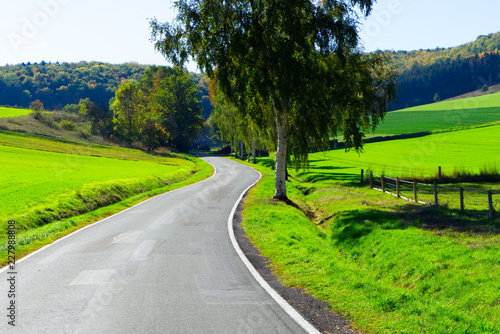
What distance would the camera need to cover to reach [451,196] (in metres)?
24.8

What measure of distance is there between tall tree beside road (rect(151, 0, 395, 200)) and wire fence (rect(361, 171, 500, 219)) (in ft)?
14.8

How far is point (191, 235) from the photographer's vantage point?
13891mm

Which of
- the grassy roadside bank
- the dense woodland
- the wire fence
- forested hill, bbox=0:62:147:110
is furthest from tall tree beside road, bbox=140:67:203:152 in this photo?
forested hill, bbox=0:62:147:110

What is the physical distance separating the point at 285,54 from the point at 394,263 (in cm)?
1098

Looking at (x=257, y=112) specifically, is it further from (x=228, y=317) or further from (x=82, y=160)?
(x=82, y=160)

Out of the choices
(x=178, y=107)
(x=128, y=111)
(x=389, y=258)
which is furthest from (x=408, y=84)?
(x=389, y=258)

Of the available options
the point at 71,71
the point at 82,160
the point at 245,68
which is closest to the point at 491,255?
the point at 245,68

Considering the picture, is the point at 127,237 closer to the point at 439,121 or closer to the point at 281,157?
the point at 281,157

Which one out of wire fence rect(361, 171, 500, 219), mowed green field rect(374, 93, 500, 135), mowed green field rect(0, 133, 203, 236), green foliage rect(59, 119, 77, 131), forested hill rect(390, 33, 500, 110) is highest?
forested hill rect(390, 33, 500, 110)

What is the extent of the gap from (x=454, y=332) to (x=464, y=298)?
6.87 ft

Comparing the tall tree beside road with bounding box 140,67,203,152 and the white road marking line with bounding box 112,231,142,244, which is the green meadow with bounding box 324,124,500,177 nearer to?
the white road marking line with bounding box 112,231,142,244

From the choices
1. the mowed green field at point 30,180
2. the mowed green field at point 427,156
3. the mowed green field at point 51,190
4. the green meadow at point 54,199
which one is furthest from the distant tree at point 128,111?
the mowed green field at point 427,156

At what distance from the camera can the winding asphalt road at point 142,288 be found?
20.1ft

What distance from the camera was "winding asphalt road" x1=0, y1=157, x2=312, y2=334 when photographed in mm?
6133
